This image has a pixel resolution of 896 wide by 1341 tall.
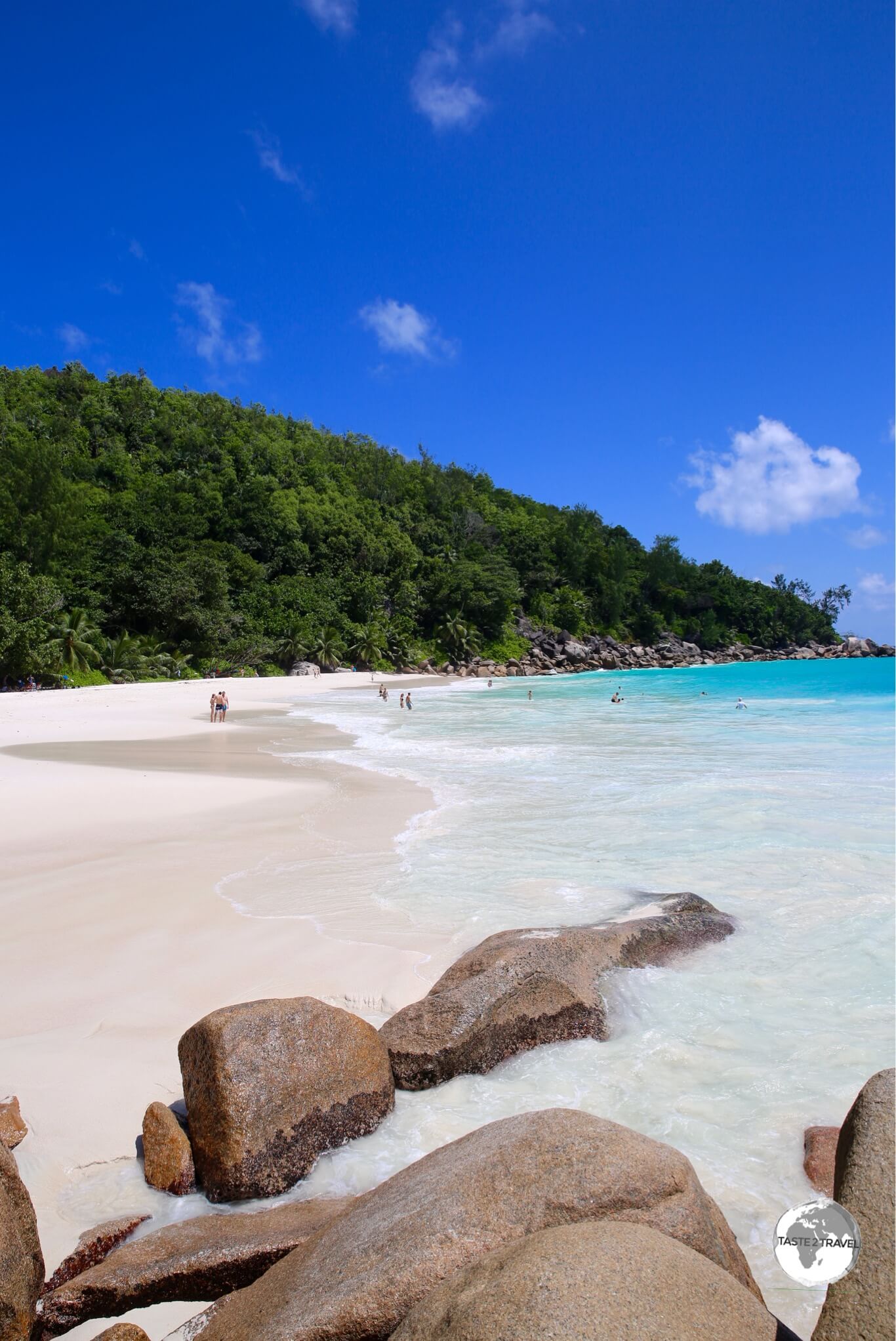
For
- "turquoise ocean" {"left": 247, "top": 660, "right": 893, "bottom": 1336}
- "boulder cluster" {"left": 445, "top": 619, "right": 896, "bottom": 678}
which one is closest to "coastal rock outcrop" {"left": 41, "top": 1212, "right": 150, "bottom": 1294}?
"turquoise ocean" {"left": 247, "top": 660, "right": 893, "bottom": 1336}

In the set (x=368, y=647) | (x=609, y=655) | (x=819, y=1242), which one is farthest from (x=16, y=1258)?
(x=609, y=655)

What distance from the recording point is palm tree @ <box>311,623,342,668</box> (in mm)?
60875

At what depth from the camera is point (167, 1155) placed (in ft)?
11.0

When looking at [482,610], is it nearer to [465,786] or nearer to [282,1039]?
[465,786]

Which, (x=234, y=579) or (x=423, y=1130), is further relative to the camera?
(x=234, y=579)

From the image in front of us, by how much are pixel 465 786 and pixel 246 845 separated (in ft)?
17.0

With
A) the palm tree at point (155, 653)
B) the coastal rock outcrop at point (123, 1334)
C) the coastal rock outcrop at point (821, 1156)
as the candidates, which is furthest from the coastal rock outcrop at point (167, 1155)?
the palm tree at point (155, 653)

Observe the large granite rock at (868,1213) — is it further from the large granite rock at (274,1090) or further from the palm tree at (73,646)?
the palm tree at (73,646)

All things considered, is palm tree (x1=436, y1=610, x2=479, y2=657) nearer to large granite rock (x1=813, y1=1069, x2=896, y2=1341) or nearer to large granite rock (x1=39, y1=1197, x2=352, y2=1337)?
large granite rock (x1=39, y1=1197, x2=352, y2=1337)

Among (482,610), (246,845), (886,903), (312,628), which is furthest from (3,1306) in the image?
(482,610)

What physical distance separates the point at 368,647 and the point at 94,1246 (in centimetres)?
6196

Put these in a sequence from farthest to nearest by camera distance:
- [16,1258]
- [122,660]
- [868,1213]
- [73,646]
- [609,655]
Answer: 1. [609,655]
2. [122,660]
3. [73,646]
4. [16,1258]
5. [868,1213]

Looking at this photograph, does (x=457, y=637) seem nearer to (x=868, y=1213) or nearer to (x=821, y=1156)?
(x=821, y=1156)

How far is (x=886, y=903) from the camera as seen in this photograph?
7.39 m
